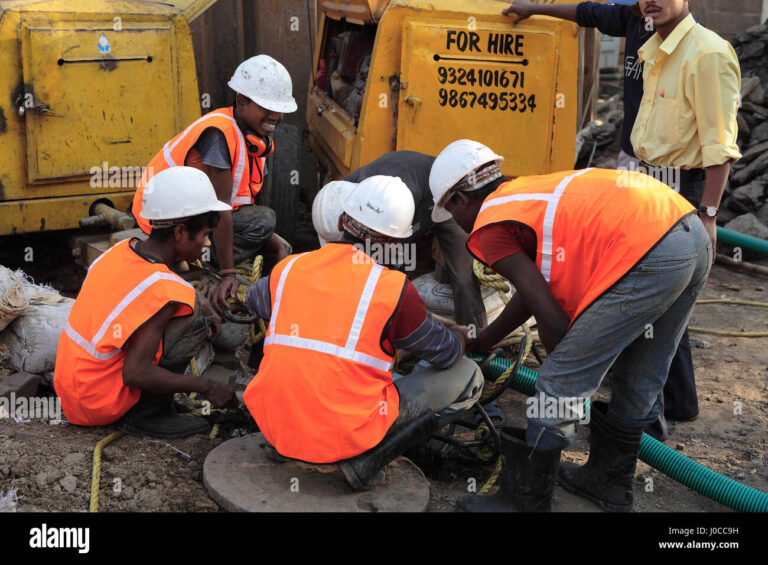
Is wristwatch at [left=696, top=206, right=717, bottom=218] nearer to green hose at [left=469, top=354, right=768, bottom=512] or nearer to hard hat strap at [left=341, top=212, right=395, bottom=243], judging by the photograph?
green hose at [left=469, top=354, right=768, bottom=512]

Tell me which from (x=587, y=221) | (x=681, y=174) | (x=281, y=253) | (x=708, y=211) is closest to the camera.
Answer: (x=587, y=221)

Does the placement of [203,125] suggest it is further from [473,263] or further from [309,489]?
[309,489]

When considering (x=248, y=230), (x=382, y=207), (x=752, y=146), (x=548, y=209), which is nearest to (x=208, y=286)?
(x=248, y=230)

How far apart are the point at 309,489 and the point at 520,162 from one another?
2.67 m

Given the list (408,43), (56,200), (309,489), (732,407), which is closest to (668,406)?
(732,407)

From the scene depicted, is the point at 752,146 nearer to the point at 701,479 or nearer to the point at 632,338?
the point at 701,479

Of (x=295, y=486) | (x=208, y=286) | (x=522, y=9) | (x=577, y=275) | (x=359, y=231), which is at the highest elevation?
(x=522, y=9)

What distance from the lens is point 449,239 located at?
481 centimetres

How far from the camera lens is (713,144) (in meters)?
3.93

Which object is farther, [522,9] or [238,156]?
[522,9]

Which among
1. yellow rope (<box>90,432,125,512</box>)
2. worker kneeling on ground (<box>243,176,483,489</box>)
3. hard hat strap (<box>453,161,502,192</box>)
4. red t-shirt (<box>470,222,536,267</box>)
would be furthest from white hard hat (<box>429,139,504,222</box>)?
yellow rope (<box>90,432,125,512</box>)

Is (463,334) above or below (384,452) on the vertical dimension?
above

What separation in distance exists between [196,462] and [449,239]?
197 cm

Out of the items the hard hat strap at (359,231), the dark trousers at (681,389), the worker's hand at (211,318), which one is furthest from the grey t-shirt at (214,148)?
the dark trousers at (681,389)
